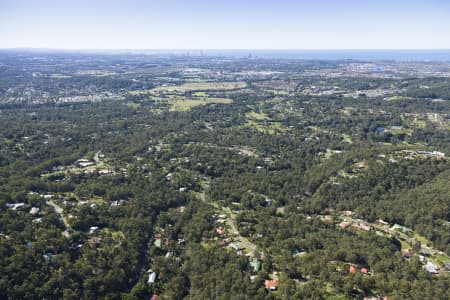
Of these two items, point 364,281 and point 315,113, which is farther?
point 315,113

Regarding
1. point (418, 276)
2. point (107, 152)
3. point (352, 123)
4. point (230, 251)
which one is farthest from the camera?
point (352, 123)

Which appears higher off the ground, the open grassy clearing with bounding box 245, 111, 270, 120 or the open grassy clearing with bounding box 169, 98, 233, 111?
the open grassy clearing with bounding box 169, 98, 233, 111

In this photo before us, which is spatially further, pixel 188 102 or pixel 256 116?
pixel 188 102

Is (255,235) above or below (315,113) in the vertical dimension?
below

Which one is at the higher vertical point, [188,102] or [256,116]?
[188,102]

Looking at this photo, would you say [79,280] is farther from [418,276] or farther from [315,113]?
[315,113]

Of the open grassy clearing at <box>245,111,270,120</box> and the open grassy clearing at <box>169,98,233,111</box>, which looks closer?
the open grassy clearing at <box>245,111,270,120</box>

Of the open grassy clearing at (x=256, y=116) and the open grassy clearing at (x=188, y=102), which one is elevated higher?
the open grassy clearing at (x=188, y=102)

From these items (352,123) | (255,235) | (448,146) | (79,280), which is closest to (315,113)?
(352,123)

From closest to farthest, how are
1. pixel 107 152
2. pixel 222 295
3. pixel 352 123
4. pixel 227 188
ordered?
pixel 222 295 < pixel 227 188 < pixel 107 152 < pixel 352 123

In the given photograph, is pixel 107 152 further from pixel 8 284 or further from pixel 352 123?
pixel 352 123

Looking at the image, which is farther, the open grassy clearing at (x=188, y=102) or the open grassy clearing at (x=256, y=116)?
the open grassy clearing at (x=188, y=102)
